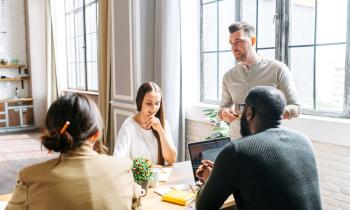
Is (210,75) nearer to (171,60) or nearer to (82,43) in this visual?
(171,60)

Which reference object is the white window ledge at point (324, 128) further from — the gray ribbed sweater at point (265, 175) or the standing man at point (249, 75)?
the gray ribbed sweater at point (265, 175)

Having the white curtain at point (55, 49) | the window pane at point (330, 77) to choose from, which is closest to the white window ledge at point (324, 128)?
the window pane at point (330, 77)

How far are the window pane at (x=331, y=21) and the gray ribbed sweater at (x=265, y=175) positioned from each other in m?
1.69

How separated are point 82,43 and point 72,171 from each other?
6568 mm

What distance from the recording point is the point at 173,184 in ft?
6.77

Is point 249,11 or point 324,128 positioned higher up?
point 249,11

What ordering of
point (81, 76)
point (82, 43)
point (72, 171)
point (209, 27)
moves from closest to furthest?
1. point (72, 171)
2. point (209, 27)
3. point (82, 43)
4. point (81, 76)

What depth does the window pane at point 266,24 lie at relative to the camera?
3.26 metres

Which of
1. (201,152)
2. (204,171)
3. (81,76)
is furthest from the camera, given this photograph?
(81,76)

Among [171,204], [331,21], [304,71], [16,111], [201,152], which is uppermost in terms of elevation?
[331,21]

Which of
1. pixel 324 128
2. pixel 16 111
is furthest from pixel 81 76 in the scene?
pixel 324 128

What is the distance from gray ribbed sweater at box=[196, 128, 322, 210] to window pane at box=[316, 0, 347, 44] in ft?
5.54

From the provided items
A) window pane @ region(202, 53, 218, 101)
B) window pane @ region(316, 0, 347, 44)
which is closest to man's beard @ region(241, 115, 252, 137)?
window pane @ region(316, 0, 347, 44)

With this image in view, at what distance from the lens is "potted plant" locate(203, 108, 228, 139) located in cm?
288
